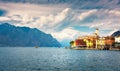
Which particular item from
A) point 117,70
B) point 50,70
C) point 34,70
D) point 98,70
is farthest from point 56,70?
point 117,70

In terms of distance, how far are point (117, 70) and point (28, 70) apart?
26.7m

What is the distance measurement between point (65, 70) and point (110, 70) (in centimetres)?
1375

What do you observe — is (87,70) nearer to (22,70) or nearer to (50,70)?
(50,70)

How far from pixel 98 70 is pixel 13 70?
82.8ft

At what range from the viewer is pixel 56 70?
257 feet

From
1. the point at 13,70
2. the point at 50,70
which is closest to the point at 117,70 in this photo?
the point at 50,70

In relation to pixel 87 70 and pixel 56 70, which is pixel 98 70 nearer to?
pixel 87 70

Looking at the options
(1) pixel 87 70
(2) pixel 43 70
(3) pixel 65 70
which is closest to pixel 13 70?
(2) pixel 43 70

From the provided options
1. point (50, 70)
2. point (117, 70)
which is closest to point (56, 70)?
point (50, 70)

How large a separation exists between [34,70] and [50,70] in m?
4.81

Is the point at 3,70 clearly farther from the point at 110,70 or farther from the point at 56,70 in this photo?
the point at 110,70

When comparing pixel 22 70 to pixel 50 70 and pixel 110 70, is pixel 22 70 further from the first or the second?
pixel 110 70

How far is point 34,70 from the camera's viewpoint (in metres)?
77.6

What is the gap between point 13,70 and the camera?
75688mm
